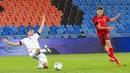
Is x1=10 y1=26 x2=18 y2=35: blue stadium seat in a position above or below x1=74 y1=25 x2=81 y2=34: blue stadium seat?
above

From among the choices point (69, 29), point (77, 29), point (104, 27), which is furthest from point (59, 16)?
point (104, 27)

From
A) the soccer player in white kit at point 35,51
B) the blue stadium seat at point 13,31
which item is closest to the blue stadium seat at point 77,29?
the blue stadium seat at point 13,31

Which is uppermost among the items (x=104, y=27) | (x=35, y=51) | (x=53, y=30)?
(x=104, y=27)

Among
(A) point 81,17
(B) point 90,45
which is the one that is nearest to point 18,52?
(B) point 90,45

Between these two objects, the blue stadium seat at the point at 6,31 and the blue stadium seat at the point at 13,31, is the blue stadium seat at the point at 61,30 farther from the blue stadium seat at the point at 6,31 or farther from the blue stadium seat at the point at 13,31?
the blue stadium seat at the point at 6,31

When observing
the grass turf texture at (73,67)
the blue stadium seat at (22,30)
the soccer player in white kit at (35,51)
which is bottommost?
the blue stadium seat at (22,30)

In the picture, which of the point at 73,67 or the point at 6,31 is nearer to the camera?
the point at 73,67

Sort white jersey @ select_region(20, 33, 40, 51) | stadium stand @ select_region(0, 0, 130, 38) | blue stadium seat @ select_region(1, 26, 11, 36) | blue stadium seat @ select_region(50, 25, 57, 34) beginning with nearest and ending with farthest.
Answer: white jersey @ select_region(20, 33, 40, 51)
blue stadium seat @ select_region(1, 26, 11, 36)
stadium stand @ select_region(0, 0, 130, 38)
blue stadium seat @ select_region(50, 25, 57, 34)

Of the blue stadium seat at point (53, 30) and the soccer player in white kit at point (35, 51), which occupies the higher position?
the soccer player in white kit at point (35, 51)

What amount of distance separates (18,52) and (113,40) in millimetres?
6971

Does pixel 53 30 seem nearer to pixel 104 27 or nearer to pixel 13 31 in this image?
pixel 13 31

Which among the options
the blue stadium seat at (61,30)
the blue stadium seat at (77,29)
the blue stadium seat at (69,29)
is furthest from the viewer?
the blue stadium seat at (77,29)

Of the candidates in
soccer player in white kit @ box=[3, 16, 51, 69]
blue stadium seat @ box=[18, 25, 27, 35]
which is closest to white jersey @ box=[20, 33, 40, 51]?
soccer player in white kit @ box=[3, 16, 51, 69]

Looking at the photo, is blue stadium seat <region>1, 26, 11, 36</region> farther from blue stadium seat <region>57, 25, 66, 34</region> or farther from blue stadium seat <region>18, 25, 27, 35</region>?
blue stadium seat <region>57, 25, 66, 34</region>
